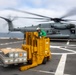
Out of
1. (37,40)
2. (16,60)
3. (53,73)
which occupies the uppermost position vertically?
(37,40)

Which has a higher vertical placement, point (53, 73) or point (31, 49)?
point (31, 49)

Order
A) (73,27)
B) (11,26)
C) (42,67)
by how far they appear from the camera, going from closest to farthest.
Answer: (42,67)
(73,27)
(11,26)

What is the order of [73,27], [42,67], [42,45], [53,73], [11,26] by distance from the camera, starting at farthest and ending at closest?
[11,26]
[73,27]
[42,45]
[42,67]
[53,73]

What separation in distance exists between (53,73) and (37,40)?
2.18m

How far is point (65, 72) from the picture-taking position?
794cm

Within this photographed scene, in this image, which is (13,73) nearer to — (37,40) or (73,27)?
(37,40)

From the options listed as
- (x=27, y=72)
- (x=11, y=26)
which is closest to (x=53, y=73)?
(x=27, y=72)

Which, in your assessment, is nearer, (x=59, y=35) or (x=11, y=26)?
(x=59, y=35)

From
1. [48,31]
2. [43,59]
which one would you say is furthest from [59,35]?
[43,59]

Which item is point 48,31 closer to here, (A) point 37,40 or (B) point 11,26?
(B) point 11,26

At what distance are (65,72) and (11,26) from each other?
88.4 feet

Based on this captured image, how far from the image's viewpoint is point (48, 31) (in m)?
27.4

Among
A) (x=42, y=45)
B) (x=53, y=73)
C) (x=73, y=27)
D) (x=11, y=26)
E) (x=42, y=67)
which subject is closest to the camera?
(x=53, y=73)

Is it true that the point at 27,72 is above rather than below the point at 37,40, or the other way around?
below
